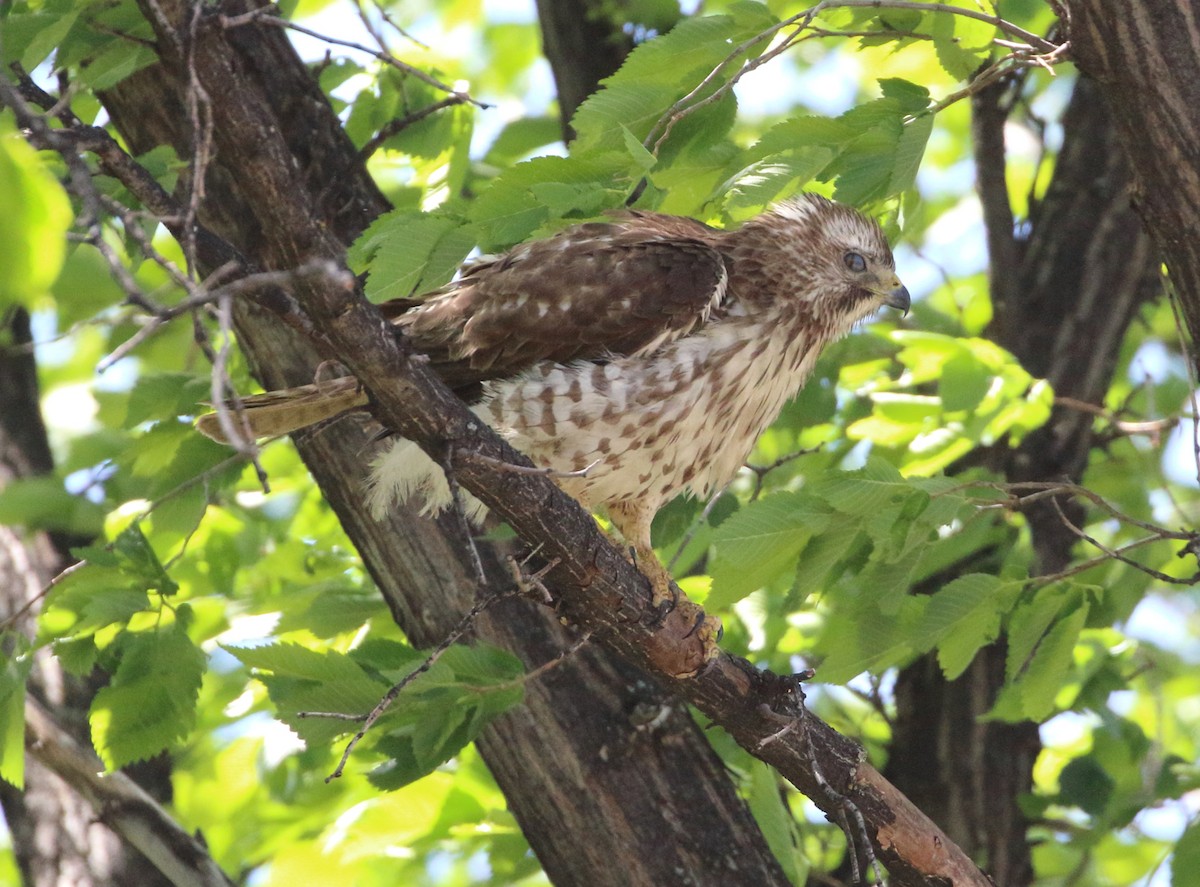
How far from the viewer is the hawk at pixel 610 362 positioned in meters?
3.29

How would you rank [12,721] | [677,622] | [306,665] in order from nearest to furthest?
[306,665]
[12,721]
[677,622]

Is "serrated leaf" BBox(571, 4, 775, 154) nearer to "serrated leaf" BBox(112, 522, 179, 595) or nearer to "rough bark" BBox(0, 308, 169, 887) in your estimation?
"serrated leaf" BBox(112, 522, 179, 595)

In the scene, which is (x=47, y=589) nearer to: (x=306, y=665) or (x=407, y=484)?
(x=306, y=665)

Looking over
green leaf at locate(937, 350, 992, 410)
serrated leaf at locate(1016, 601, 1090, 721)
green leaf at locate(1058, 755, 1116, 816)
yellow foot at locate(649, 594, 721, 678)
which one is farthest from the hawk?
green leaf at locate(1058, 755, 1116, 816)

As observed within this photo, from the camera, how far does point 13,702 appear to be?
9.95ft

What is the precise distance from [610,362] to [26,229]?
212 centimetres

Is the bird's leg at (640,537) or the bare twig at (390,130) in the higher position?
the bare twig at (390,130)

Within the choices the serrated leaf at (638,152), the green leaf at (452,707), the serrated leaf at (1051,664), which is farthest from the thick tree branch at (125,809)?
the serrated leaf at (638,152)

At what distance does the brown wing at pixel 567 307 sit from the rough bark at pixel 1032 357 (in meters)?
1.95

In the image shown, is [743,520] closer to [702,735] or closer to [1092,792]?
[702,735]

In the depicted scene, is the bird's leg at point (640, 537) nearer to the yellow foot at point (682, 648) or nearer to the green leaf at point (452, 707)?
the yellow foot at point (682, 648)

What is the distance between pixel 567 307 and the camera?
330 centimetres

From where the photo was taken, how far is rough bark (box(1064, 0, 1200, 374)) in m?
2.76

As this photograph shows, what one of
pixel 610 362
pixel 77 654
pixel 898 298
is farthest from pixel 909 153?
pixel 77 654
